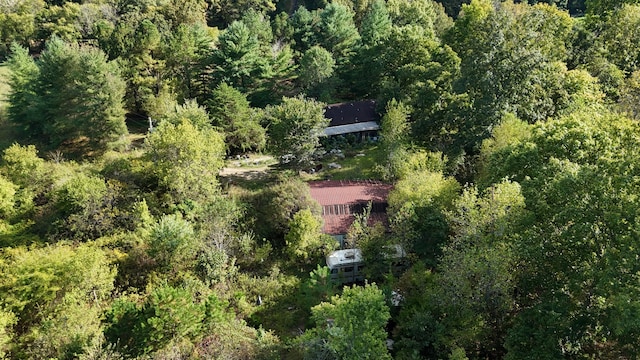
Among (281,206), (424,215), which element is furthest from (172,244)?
(424,215)

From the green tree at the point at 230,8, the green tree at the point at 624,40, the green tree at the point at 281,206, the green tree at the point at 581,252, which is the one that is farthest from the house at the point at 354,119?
the green tree at the point at 230,8

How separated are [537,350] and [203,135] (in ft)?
73.9

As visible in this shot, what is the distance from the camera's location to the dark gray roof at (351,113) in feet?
136

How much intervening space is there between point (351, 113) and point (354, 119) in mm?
770

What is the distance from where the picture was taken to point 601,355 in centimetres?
1625

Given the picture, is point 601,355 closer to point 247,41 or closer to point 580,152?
point 580,152

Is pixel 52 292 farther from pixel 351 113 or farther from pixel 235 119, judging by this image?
pixel 351 113

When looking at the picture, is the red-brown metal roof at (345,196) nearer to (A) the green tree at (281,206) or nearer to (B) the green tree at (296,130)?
(A) the green tree at (281,206)

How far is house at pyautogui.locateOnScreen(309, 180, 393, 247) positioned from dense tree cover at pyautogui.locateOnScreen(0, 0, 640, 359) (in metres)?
1.09

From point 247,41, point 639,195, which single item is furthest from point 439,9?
point 639,195

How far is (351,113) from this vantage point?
137 ft

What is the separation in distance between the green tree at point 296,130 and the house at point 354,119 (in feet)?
24.6

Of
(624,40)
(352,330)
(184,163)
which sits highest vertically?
(624,40)

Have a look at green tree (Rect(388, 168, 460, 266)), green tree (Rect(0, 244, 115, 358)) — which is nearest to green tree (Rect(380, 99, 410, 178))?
green tree (Rect(388, 168, 460, 266))
